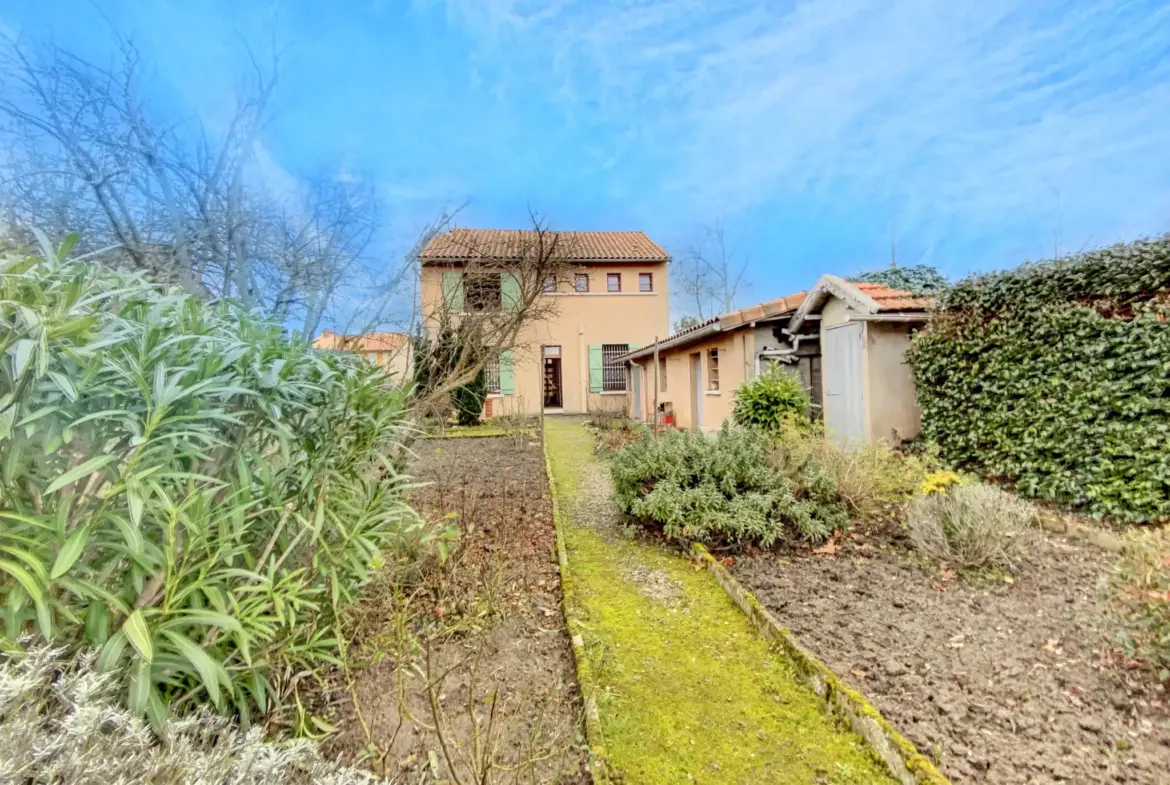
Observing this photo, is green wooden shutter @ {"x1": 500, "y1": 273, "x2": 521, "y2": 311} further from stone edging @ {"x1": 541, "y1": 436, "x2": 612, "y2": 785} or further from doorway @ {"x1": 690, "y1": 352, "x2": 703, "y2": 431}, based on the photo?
doorway @ {"x1": 690, "y1": 352, "x2": 703, "y2": 431}

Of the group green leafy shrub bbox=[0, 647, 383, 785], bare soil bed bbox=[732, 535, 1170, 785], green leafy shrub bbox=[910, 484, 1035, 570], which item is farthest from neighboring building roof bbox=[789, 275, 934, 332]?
green leafy shrub bbox=[0, 647, 383, 785]

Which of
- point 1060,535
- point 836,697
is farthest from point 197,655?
point 1060,535

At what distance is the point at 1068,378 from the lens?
224 inches

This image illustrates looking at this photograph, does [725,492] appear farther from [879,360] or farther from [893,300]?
[893,300]

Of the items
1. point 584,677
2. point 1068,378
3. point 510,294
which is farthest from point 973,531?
point 510,294

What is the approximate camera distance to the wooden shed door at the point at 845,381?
8.40m

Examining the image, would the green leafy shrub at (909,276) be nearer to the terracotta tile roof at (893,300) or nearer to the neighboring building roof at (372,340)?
the terracotta tile roof at (893,300)

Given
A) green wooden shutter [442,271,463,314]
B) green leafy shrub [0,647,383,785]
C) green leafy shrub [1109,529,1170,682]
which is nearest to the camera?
green leafy shrub [0,647,383,785]

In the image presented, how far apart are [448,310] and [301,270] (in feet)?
6.91

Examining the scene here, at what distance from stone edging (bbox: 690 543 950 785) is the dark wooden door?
59.0 feet

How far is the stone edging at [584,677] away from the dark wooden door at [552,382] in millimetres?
16313

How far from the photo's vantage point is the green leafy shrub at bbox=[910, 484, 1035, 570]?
4.23 meters

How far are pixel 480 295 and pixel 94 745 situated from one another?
7.04 metres

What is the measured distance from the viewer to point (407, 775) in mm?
2215
